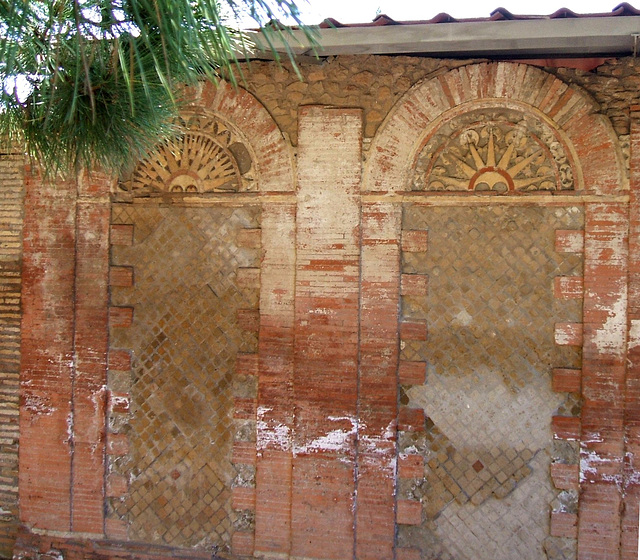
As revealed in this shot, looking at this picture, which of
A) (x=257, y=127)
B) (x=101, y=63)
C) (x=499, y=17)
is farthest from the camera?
(x=257, y=127)

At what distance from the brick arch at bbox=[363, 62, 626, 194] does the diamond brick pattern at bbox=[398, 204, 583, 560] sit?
40 cm

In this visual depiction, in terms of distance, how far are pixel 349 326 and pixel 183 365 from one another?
1755 millimetres

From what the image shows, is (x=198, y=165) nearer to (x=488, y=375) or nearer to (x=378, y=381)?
(x=378, y=381)

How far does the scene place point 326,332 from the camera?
539 centimetres

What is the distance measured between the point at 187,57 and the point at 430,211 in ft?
8.57

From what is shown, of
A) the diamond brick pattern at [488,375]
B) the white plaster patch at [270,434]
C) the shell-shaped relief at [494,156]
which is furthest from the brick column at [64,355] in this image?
the shell-shaped relief at [494,156]

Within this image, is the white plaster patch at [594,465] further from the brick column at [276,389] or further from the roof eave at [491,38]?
the roof eave at [491,38]

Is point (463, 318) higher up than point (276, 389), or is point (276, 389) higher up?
point (463, 318)

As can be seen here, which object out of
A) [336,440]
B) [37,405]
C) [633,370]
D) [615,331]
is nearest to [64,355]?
[37,405]

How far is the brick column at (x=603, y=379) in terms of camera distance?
498 cm

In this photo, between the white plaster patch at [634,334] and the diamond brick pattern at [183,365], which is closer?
the white plaster patch at [634,334]

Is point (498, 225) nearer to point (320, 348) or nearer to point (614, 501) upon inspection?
point (320, 348)

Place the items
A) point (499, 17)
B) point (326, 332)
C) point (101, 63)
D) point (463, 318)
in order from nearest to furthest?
point (101, 63) → point (499, 17) → point (463, 318) → point (326, 332)

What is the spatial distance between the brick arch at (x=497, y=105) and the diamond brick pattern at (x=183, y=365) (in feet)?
4.77
